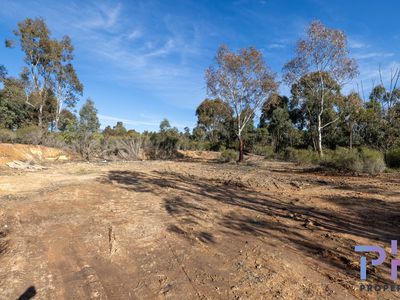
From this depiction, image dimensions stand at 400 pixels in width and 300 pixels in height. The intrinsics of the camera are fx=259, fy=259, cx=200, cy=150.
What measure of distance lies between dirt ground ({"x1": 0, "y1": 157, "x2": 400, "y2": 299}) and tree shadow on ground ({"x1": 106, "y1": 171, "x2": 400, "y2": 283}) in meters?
0.02

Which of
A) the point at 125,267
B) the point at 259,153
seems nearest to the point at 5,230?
the point at 125,267

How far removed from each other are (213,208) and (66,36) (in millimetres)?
23423

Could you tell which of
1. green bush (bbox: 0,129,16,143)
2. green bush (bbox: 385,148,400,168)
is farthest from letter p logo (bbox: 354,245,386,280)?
green bush (bbox: 0,129,16,143)

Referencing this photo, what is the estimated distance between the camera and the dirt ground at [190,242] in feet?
7.88

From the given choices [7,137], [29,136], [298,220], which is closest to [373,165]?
[298,220]

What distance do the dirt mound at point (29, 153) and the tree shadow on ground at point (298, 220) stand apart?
8637 millimetres

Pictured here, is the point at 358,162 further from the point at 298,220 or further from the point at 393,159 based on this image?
the point at 298,220

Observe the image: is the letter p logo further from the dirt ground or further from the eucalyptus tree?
the eucalyptus tree

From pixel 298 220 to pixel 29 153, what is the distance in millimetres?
13164

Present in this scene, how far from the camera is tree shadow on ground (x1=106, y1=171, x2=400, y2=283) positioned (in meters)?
3.10

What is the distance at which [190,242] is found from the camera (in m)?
3.35

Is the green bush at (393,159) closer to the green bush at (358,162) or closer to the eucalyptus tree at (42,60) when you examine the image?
the green bush at (358,162)

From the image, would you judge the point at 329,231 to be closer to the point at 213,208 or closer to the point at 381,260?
the point at 381,260

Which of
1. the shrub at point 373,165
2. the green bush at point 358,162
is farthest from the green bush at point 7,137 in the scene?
the shrub at point 373,165
